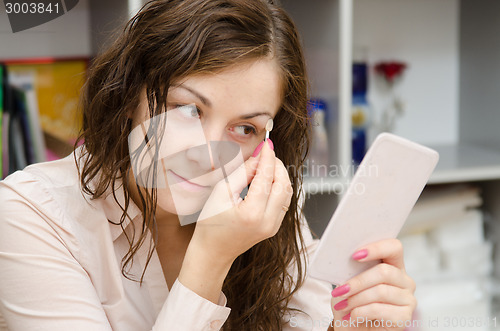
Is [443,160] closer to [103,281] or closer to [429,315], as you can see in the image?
[429,315]

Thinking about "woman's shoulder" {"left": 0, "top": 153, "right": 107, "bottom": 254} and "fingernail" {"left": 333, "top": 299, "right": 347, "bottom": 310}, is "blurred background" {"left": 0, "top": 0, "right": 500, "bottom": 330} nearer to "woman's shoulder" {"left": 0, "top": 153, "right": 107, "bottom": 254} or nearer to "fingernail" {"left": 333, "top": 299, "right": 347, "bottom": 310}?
"woman's shoulder" {"left": 0, "top": 153, "right": 107, "bottom": 254}

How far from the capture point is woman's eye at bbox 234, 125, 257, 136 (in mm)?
881

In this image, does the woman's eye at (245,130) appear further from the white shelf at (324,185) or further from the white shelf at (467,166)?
the white shelf at (467,166)

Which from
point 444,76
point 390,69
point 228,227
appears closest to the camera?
point 228,227

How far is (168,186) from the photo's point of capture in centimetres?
89

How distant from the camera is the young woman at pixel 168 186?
0.82m

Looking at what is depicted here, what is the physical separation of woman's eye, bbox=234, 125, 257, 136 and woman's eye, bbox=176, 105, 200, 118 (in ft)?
0.23

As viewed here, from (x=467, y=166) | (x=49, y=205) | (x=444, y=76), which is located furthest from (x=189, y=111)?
(x=444, y=76)

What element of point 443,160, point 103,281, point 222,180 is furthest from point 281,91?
point 443,160

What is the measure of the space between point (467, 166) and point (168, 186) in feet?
3.45

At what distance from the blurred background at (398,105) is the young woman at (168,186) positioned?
43 centimetres

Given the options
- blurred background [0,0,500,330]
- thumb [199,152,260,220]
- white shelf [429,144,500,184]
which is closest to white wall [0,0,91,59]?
blurred background [0,0,500,330]

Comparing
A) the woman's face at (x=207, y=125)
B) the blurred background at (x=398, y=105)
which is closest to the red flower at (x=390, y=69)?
the blurred background at (x=398, y=105)

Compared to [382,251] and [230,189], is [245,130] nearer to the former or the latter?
[230,189]
